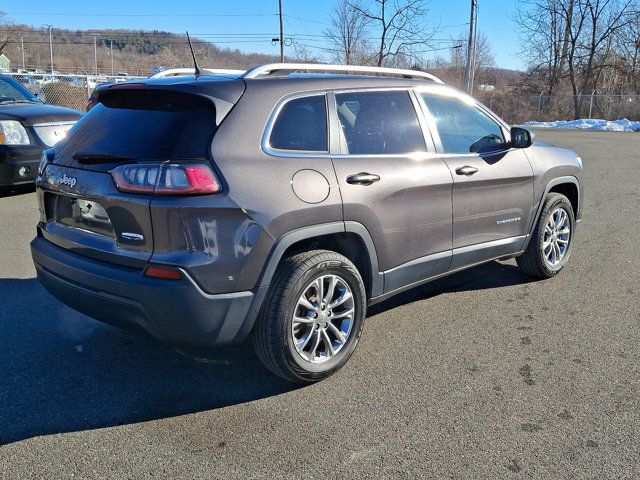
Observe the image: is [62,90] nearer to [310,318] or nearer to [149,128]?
[149,128]

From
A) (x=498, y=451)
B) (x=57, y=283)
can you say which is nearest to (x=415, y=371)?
(x=498, y=451)

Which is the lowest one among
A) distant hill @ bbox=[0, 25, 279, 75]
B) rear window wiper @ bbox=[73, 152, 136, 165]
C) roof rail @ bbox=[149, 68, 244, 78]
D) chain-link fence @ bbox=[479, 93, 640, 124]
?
rear window wiper @ bbox=[73, 152, 136, 165]

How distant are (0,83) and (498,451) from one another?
32.7 ft

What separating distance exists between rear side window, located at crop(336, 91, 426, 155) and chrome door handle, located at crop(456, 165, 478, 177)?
0.37 m

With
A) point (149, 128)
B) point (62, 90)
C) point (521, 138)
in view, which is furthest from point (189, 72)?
point (62, 90)

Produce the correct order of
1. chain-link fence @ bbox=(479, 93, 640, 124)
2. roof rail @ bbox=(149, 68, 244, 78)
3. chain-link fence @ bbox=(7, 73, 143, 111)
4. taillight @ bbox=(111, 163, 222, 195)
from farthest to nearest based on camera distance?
chain-link fence @ bbox=(479, 93, 640, 124), chain-link fence @ bbox=(7, 73, 143, 111), roof rail @ bbox=(149, 68, 244, 78), taillight @ bbox=(111, 163, 222, 195)

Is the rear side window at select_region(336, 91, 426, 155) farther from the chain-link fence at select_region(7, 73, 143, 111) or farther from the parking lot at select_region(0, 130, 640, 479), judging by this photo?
the chain-link fence at select_region(7, 73, 143, 111)

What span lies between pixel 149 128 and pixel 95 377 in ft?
5.11

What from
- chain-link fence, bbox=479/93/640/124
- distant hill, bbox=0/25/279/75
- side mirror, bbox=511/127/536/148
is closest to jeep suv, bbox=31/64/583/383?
side mirror, bbox=511/127/536/148

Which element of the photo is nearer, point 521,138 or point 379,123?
point 379,123

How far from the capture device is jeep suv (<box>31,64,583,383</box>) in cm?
297

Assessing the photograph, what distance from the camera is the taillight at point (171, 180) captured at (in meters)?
2.92

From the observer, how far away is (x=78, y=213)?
132 inches

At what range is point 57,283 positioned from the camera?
3412mm
